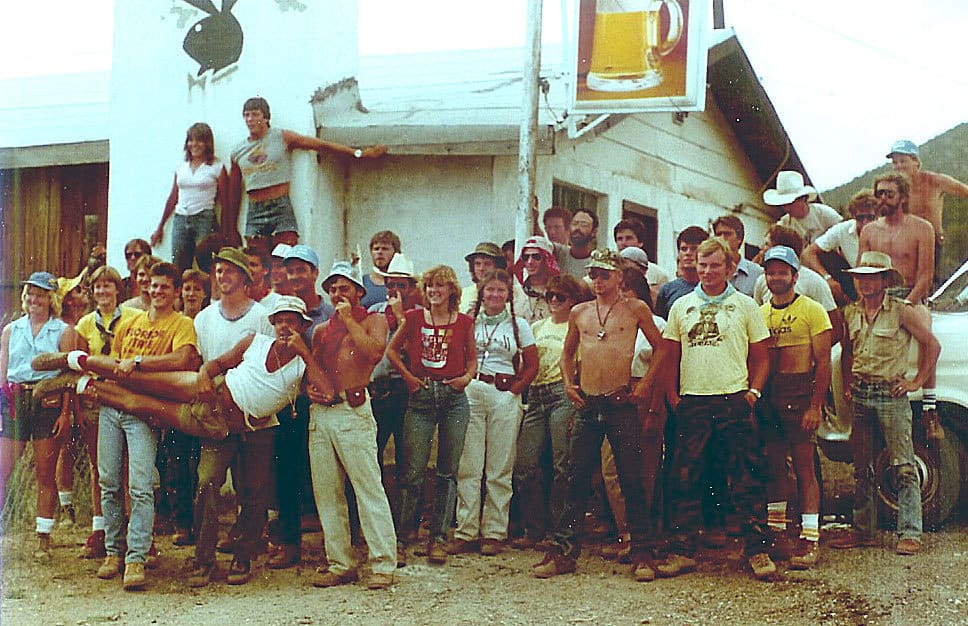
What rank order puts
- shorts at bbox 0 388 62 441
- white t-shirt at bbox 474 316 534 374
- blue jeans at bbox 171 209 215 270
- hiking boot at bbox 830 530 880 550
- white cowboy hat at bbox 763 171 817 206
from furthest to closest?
blue jeans at bbox 171 209 215 270, white cowboy hat at bbox 763 171 817 206, white t-shirt at bbox 474 316 534 374, shorts at bbox 0 388 62 441, hiking boot at bbox 830 530 880 550

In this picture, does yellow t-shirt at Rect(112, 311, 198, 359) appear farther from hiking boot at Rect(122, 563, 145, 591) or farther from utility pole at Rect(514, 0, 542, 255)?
utility pole at Rect(514, 0, 542, 255)

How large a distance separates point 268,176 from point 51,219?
11.0ft

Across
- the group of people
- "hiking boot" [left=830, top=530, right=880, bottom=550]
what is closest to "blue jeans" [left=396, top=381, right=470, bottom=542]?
the group of people

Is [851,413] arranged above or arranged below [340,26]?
below

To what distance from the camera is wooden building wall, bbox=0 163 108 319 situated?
10.1 meters

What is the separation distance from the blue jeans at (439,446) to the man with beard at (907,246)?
102 inches

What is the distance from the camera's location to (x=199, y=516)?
5848 mm

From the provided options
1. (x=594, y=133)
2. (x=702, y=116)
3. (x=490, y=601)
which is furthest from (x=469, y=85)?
(x=490, y=601)

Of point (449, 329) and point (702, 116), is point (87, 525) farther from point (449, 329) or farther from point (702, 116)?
point (702, 116)

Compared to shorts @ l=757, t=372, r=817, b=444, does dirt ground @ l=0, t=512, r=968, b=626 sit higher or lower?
lower

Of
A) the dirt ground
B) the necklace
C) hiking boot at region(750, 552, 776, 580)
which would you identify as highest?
the necklace

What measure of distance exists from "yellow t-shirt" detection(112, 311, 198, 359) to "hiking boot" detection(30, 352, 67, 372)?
36 centimetres

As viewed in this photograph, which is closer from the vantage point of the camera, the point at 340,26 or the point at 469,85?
the point at 340,26

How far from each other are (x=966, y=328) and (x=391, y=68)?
558 cm
